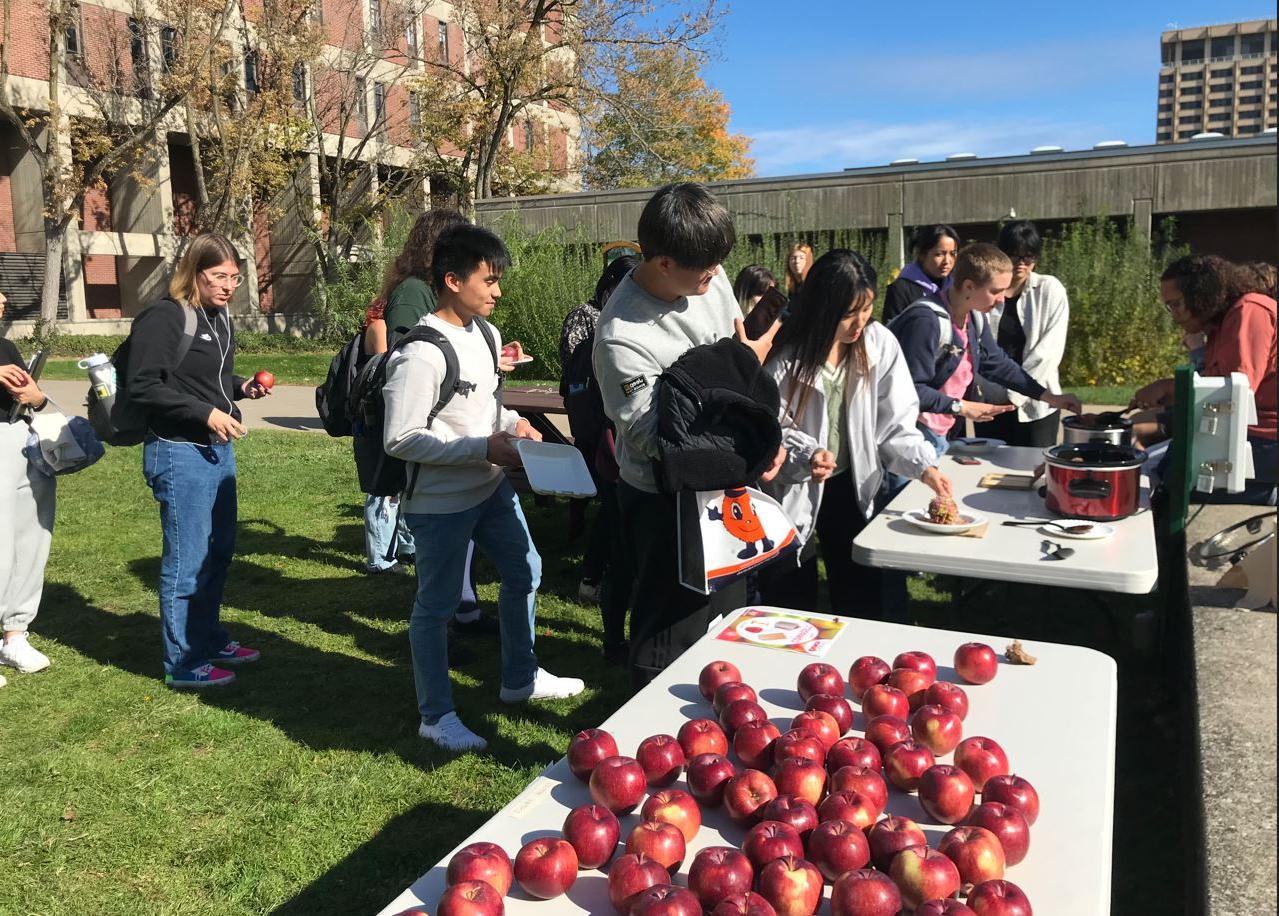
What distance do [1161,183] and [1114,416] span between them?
12969mm

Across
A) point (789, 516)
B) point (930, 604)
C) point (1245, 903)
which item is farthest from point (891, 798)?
point (930, 604)

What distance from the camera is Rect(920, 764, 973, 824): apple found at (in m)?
1.65

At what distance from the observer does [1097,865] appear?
154 centimetres

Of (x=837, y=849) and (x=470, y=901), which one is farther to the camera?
(x=837, y=849)

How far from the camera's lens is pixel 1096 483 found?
3.36m

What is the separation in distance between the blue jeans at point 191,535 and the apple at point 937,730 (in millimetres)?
3307

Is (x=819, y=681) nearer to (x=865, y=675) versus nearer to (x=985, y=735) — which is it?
(x=865, y=675)

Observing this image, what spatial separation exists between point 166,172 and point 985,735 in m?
31.7

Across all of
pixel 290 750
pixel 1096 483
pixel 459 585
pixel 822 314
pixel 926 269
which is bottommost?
pixel 290 750

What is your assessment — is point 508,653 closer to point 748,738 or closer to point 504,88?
point 748,738

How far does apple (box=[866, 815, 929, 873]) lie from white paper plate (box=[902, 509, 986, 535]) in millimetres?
1822

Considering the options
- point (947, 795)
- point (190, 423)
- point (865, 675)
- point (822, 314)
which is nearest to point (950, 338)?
point (822, 314)

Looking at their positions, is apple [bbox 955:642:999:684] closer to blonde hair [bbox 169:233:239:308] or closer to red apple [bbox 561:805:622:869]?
red apple [bbox 561:805:622:869]

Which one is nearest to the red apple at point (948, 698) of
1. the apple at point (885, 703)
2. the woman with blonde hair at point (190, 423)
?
the apple at point (885, 703)
